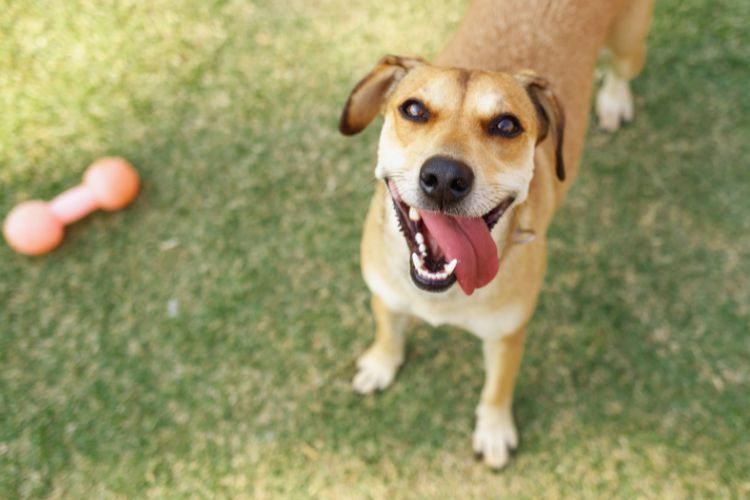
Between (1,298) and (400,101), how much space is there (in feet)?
9.07

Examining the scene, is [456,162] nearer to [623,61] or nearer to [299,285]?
[299,285]

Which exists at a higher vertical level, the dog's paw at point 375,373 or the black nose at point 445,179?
the black nose at point 445,179

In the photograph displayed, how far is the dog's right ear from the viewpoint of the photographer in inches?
109

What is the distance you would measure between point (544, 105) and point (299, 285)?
1.90 meters

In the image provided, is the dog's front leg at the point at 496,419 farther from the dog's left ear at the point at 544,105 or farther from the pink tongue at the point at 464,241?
the dog's left ear at the point at 544,105

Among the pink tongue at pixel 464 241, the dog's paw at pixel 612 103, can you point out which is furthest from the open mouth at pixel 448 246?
the dog's paw at pixel 612 103

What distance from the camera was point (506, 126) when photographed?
255cm

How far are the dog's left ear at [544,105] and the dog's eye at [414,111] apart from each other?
44 centimetres

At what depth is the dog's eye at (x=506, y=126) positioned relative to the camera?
253cm

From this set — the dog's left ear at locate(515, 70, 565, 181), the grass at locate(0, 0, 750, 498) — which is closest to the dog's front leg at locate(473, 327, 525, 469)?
the grass at locate(0, 0, 750, 498)

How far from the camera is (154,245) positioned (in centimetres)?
419

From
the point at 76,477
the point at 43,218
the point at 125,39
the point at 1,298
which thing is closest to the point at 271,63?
the point at 125,39

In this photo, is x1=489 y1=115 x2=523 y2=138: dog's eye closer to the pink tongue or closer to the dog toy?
the pink tongue

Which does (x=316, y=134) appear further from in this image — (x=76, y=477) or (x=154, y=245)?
(x=76, y=477)
